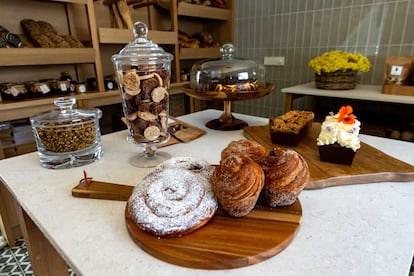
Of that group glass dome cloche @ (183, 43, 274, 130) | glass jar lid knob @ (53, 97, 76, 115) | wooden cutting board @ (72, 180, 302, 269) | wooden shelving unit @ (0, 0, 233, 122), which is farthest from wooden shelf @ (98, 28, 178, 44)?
wooden cutting board @ (72, 180, 302, 269)

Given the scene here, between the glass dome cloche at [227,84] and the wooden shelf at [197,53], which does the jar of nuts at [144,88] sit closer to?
the glass dome cloche at [227,84]

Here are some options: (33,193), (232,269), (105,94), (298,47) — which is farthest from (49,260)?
(298,47)

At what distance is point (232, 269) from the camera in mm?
393

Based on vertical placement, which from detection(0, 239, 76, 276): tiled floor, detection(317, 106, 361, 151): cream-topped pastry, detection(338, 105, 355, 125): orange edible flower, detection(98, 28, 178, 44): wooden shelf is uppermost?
detection(98, 28, 178, 44): wooden shelf

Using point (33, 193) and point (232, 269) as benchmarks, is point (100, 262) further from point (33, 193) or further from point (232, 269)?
point (33, 193)

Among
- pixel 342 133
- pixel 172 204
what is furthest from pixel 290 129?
pixel 172 204

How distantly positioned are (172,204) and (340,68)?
1.71 metres

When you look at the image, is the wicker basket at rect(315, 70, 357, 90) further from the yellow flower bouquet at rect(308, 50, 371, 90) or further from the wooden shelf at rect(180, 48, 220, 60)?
the wooden shelf at rect(180, 48, 220, 60)

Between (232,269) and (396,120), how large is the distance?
196cm

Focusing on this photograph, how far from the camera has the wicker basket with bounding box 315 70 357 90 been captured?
179cm

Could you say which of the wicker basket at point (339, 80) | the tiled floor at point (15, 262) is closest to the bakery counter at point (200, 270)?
the tiled floor at point (15, 262)

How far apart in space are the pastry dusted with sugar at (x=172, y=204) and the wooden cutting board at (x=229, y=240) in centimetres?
1

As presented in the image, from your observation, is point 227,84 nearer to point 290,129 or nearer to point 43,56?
point 290,129

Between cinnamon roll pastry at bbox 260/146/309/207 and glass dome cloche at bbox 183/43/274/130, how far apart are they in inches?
19.9
